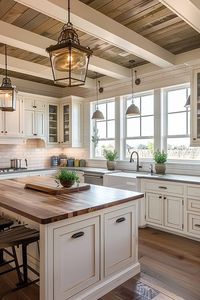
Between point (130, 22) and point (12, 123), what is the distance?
123 inches

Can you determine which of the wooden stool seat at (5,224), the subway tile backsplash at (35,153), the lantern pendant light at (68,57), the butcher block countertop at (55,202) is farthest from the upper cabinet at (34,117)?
Result: the lantern pendant light at (68,57)

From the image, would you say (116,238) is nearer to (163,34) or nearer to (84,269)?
(84,269)

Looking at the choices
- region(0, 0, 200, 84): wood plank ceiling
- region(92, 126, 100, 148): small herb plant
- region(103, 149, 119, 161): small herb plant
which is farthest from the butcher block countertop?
region(92, 126, 100, 148): small herb plant

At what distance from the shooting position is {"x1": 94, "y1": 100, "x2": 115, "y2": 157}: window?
5367 mm

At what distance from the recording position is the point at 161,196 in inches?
148

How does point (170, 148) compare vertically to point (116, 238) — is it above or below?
above

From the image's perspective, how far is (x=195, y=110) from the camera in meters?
3.65

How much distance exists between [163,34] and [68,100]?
292cm

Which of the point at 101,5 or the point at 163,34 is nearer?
the point at 101,5

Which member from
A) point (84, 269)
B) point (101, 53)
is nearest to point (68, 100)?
point (101, 53)

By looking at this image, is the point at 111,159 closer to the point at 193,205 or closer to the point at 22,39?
the point at 193,205

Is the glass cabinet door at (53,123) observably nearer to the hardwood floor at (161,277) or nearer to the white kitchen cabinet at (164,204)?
the white kitchen cabinet at (164,204)

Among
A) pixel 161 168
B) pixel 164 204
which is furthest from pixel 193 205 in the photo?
pixel 161 168

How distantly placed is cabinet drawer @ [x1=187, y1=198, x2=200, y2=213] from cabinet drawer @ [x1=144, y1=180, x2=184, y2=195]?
0.18m
